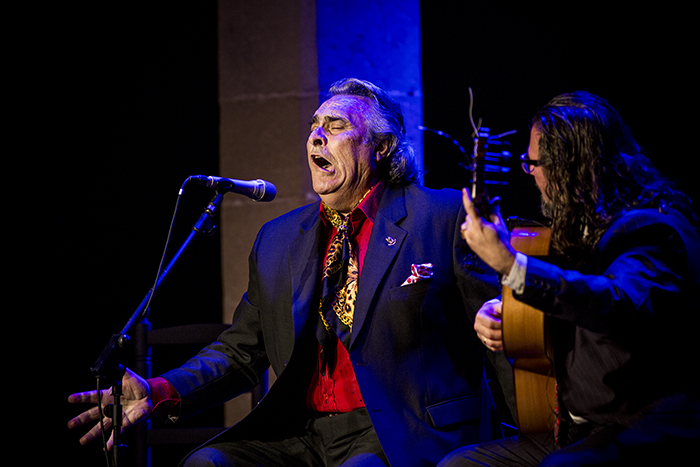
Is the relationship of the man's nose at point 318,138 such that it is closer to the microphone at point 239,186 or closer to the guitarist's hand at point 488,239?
the microphone at point 239,186

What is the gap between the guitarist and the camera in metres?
1.69

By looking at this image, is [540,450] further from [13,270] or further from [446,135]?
[13,270]

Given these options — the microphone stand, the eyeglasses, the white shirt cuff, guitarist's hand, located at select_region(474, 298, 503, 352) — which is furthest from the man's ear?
the white shirt cuff

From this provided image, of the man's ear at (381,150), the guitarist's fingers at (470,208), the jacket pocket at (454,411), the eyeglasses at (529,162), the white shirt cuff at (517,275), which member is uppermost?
the man's ear at (381,150)

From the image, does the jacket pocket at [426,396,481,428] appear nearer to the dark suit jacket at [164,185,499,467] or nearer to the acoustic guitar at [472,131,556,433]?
the dark suit jacket at [164,185,499,467]

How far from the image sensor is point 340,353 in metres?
2.54

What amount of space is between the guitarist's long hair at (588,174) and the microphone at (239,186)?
108 cm

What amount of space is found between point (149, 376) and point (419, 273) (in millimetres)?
1495

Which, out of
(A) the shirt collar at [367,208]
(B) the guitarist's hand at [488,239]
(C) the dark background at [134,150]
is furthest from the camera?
(C) the dark background at [134,150]

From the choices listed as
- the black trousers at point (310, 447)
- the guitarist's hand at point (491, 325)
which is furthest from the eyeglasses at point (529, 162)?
the black trousers at point (310, 447)

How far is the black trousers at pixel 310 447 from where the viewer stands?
234 centimetres

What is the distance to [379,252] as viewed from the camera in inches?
99.6

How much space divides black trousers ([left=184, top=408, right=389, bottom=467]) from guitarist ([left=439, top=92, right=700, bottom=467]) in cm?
43

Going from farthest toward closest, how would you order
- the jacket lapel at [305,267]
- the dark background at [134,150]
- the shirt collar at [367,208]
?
the dark background at [134,150] → the shirt collar at [367,208] → the jacket lapel at [305,267]
